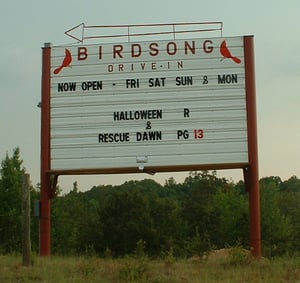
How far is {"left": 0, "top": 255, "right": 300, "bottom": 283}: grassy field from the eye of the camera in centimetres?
1246

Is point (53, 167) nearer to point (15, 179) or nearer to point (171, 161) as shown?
point (171, 161)

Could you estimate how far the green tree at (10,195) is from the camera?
49.8 metres

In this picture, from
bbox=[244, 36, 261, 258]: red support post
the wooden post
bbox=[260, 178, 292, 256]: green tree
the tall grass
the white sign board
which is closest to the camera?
the tall grass

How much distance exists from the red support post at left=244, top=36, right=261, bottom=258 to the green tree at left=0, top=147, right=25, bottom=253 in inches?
1361

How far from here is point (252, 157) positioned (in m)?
16.8

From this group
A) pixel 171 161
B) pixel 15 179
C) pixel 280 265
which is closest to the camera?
pixel 280 265

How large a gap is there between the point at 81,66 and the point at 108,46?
0.90 metres

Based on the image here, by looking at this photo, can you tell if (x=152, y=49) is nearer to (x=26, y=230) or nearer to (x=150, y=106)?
(x=150, y=106)

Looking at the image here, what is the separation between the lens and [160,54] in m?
17.5

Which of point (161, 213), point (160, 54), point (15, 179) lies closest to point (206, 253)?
point (160, 54)

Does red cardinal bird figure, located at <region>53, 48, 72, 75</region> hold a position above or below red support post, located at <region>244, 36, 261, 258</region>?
above

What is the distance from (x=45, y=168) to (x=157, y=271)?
526 cm

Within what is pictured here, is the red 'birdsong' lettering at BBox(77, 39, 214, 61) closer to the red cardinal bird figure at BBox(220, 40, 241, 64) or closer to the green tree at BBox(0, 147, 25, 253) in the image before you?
the red cardinal bird figure at BBox(220, 40, 241, 64)

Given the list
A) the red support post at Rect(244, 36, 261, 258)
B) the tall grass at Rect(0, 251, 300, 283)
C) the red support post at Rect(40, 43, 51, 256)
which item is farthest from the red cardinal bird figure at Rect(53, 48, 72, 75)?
the tall grass at Rect(0, 251, 300, 283)
